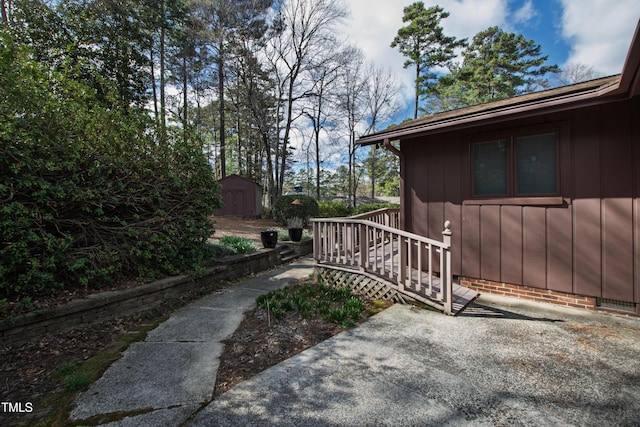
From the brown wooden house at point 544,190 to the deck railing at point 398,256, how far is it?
0.64m

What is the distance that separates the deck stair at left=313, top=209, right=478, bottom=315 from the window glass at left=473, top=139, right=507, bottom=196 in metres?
1.17

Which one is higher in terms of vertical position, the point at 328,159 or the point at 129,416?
the point at 328,159

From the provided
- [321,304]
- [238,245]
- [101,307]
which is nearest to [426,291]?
[321,304]

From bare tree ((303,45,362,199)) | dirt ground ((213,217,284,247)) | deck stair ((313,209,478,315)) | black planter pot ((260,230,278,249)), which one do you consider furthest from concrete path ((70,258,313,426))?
bare tree ((303,45,362,199))

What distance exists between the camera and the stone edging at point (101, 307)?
9.07ft

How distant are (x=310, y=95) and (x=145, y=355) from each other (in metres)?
16.4

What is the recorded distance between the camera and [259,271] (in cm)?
652

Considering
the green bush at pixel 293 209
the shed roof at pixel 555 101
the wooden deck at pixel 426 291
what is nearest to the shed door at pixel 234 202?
the green bush at pixel 293 209

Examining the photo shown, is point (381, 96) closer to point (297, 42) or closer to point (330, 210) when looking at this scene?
point (297, 42)

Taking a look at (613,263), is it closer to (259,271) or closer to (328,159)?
(259,271)

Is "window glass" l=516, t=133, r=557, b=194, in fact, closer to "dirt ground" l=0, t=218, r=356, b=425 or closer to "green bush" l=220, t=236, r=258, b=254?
"dirt ground" l=0, t=218, r=356, b=425

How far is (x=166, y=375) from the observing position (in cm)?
235

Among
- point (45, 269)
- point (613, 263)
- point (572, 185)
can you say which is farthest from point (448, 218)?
point (45, 269)

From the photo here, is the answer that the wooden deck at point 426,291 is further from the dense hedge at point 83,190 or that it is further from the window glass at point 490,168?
the dense hedge at point 83,190
